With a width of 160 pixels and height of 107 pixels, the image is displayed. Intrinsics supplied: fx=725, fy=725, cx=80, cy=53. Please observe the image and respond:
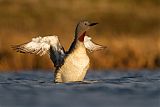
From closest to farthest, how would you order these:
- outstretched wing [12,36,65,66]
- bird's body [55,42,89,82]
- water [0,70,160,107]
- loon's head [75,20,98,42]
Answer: water [0,70,160,107] < bird's body [55,42,89,82] < loon's head [75,20,98,42] < outstretched wing [12,36,65,66]

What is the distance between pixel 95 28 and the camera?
24.3 m

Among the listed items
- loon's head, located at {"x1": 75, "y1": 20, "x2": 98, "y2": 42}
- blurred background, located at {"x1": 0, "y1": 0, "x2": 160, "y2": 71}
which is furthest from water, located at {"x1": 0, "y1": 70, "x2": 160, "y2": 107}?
blurred background, located at {"x1": 0, "y1": 0, "x2": 160, "y2": 71}

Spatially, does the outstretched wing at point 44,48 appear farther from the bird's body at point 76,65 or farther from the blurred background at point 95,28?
the blurred background at point 95,28

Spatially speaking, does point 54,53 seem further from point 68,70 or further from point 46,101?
point 46,101

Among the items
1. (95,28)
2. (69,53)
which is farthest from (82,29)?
(95,28)

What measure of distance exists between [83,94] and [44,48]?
2518 mm

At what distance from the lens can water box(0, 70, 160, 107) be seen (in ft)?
34.9

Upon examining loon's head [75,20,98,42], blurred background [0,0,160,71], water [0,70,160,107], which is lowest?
blurred background [0,0,160,71]

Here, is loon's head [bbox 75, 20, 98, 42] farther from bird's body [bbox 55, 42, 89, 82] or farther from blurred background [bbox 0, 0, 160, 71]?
blurred background [bbox 0, 0, 160, 71]

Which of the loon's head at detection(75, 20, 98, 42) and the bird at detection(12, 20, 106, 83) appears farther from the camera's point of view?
the loon's head at detection(75, 20, 98, 42)

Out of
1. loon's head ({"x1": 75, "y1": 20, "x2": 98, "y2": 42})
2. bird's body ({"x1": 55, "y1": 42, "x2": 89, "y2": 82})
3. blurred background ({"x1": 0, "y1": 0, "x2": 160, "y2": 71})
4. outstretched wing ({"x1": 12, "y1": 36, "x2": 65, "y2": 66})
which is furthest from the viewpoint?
blurred background ({"x1": 0, "y1": 0, "x2": 160, "y2": 71})

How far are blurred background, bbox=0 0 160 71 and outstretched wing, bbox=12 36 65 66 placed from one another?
457 centimetres

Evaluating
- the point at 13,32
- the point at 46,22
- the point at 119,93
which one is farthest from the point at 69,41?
the point at 119,93

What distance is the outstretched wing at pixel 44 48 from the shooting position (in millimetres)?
13984
